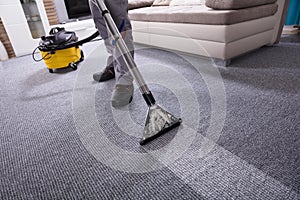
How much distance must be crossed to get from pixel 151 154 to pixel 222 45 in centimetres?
102

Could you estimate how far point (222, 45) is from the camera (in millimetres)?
1376

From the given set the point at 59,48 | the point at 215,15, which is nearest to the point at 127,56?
the point at 215,15

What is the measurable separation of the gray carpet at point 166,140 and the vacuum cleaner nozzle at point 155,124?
0.03 metres

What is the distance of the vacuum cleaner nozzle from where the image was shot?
77 cm

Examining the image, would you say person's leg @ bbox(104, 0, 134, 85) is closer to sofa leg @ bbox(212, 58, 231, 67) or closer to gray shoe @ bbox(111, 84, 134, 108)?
gray shoe @ bbox(111, 84, 134, 108)

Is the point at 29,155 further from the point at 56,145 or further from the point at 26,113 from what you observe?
the point at 26,113

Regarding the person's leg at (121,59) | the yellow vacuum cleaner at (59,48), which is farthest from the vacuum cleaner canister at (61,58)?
the person's leg at (121,59)

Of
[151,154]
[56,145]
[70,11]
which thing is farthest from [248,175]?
[70,11]

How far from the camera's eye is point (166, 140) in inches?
30.3

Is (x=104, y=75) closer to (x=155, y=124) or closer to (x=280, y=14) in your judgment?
(x=155, y=124)

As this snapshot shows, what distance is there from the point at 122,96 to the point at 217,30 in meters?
0.83

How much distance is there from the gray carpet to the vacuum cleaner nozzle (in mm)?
29

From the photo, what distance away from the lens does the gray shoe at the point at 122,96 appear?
41.4 inches

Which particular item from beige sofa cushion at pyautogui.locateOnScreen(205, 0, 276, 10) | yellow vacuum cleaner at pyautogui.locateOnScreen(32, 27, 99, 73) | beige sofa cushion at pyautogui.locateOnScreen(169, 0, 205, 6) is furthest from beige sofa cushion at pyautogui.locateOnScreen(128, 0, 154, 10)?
beige sofa cushion at pyautogui.locateOnScreen(205, 0, 276, 10)
